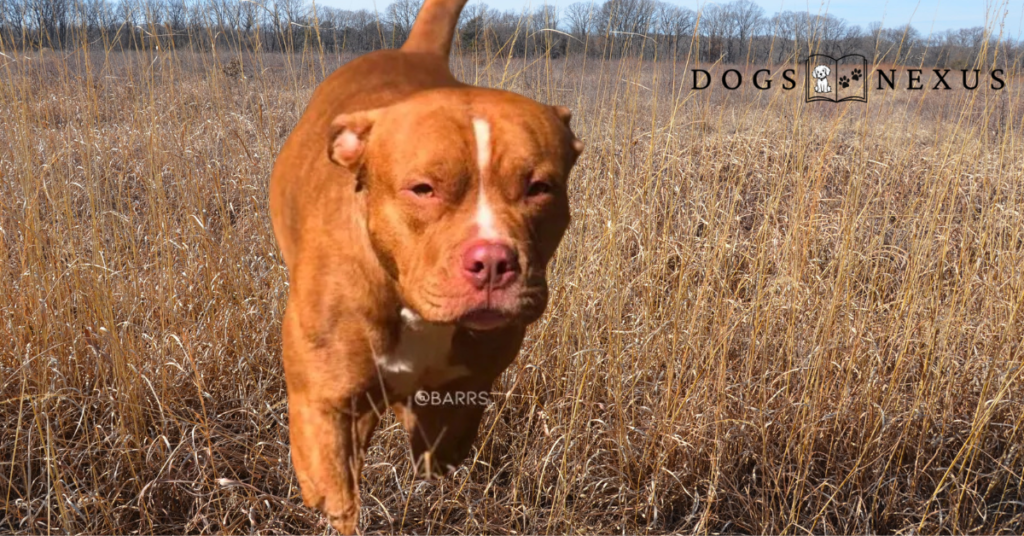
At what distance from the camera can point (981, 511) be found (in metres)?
3.05

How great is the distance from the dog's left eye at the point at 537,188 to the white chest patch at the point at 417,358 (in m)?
0.14

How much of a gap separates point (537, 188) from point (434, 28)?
299 mm

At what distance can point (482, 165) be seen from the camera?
59cm

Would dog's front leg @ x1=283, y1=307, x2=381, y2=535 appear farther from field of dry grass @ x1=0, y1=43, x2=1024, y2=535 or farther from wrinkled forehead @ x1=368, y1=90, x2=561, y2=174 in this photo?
field of dry grass @ x1=0, y1=43, x2=1024, y2=535

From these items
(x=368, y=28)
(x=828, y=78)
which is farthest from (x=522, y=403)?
(x=828, y=78)

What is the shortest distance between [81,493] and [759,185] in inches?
180

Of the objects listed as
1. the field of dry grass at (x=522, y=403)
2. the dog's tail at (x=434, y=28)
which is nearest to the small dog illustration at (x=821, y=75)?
the field of dry grass at (x=522, y=403)

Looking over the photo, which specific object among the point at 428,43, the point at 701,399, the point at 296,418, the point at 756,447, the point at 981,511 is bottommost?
the point at 981,511

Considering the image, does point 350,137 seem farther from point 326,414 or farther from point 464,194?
point 326,414

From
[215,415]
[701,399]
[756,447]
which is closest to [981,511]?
[756,447]

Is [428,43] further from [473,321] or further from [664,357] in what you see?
[664,357]

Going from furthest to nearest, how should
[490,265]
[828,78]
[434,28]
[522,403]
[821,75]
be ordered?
1. [828,78]
2. [821,75]
3. [522,403]
4. [434,28]
5. [490,265]

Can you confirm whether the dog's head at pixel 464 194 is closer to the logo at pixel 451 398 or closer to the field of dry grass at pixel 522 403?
the logo at pixel 451 398

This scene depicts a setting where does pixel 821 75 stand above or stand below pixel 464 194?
above
